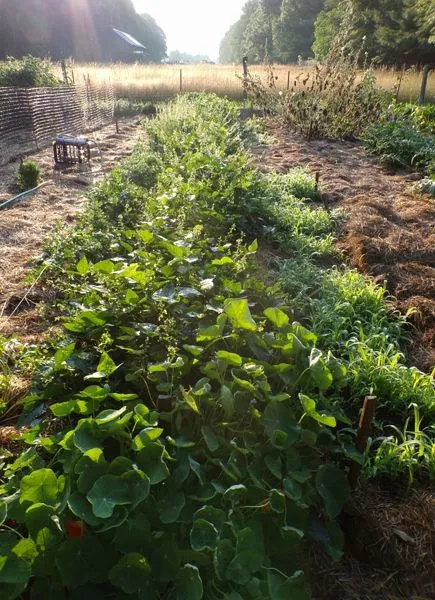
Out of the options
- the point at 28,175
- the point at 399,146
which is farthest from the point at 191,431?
the point at 399,146

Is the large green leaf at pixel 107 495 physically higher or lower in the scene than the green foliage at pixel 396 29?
lower

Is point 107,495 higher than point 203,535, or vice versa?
point 107,495

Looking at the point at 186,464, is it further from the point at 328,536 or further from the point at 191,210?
the point at 191,210

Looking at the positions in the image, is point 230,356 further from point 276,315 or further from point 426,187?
point 426,187

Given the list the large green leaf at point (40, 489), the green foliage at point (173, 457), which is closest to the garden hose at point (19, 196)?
the green foliage at point (173, 457)

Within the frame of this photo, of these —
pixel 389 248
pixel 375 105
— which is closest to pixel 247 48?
pixel 375 105

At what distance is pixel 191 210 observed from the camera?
3.36 m

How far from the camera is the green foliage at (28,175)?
5.70 metres

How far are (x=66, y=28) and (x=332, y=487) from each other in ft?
186

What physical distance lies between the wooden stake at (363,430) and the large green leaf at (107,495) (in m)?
0.85

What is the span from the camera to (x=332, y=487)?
148 cm

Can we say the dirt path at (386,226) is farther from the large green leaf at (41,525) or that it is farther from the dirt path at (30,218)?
the dirt path at (30,218)

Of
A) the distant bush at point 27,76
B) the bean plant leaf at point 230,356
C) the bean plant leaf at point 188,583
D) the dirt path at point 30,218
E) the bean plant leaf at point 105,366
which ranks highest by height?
the distant bush at point 27,76

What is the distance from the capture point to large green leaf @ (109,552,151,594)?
108 centimetres
